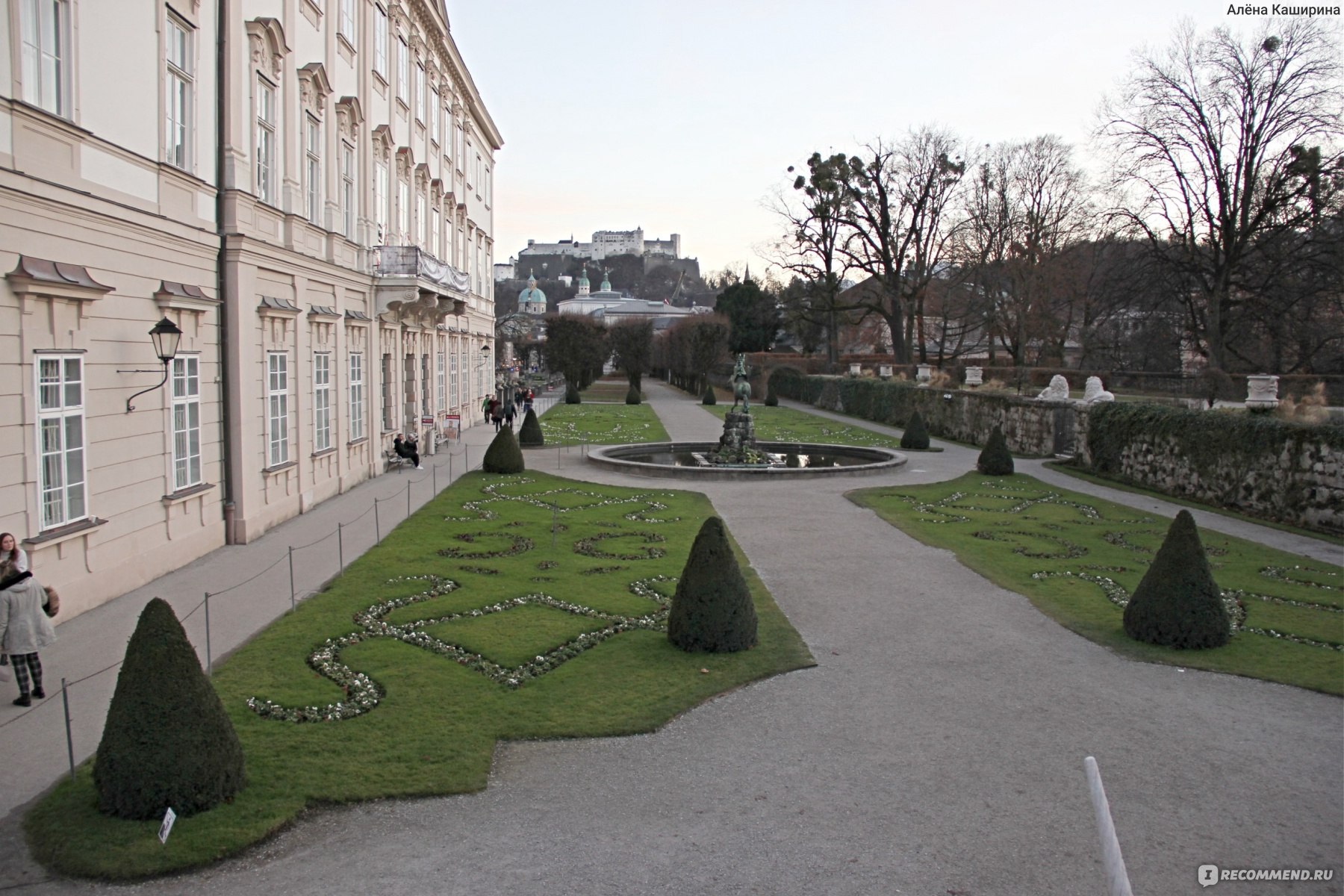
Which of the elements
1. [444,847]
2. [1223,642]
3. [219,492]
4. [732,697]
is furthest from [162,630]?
[1223,642]

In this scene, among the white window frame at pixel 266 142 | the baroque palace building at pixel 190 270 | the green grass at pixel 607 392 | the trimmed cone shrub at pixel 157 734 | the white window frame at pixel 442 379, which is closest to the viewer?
the trimmed cone shrub at pixel 157 734

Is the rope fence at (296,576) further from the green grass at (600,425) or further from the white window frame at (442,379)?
the green grass at (600,425)

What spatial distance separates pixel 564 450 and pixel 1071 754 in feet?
79.2

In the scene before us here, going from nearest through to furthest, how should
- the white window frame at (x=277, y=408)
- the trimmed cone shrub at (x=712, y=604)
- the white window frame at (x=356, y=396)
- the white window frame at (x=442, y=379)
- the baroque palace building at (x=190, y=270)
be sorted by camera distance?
1. the baroque palace building at (x=190, y=270)
2. the trimmed cone shrub at (x=712, y=604)
3. the white window frame at (x=277, y=408)
4. the white window frame at (x=356, y=396)
5. the white window frame at (x=442, y=379)

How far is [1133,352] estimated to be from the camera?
50094mm

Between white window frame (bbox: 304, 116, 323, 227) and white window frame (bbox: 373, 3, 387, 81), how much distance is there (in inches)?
207

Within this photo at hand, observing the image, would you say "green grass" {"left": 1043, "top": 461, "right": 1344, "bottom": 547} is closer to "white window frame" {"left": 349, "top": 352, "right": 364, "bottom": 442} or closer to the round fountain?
the round fountain

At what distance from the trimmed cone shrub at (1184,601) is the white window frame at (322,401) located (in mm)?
14753

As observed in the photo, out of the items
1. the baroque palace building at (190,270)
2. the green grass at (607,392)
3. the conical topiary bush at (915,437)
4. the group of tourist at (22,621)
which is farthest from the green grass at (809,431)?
the group of tourist at (22,621)

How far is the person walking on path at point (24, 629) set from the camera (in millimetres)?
8172

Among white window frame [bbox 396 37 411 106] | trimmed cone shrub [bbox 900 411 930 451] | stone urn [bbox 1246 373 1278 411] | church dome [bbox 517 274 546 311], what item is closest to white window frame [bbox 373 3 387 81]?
white window frame [bbox 396 37 411 106]

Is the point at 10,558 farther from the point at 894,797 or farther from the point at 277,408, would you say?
the point at 277,408

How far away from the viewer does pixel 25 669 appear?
328 inches

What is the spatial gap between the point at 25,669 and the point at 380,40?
66.1 feet
